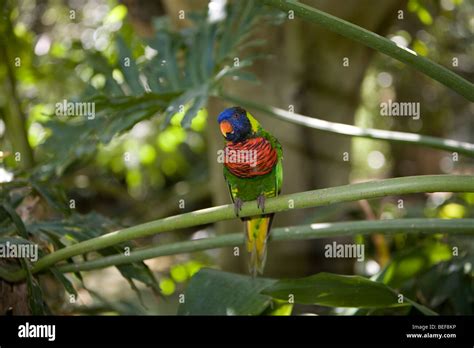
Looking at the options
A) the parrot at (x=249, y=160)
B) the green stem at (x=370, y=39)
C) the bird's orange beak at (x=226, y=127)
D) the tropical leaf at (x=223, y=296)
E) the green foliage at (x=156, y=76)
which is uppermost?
the green foliage at (x=156, y=76)

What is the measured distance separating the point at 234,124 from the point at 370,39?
→ 409 millimetres

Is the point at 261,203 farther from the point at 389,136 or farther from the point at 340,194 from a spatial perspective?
the point at 389,136

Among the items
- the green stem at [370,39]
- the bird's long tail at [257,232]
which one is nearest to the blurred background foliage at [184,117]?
the bird's long tail at [257,232]

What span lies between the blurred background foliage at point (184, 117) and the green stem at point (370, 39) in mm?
514

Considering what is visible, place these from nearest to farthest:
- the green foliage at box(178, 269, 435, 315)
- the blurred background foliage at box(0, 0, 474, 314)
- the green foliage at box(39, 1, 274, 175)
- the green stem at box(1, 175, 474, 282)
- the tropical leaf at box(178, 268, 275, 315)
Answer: the green stem at box(1, 175, 474, 282) → the green foliage at box(178, 269, 435, 315) → the tropical leaf at box(178, 268, 275, 315) → the blurred background foliage at box(0, 0, 474, 314) → the green foliage at box(39, 1, 274, 175)

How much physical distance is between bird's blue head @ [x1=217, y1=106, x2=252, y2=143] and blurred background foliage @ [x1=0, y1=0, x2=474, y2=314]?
5.6 inches

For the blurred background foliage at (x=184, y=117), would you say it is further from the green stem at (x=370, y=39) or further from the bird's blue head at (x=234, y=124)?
the green stem at (x=370, y=39)

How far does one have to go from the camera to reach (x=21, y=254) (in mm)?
1503

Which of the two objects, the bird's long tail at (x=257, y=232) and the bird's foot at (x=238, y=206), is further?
the bird's long tail at (x=257, y=232)

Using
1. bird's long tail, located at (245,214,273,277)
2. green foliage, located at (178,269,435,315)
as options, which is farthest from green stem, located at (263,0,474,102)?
bird's long tail, located at (245,214,273,277)

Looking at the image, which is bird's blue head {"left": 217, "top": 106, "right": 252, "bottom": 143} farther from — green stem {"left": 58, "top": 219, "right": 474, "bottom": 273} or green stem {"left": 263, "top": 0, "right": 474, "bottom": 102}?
green stem {"left": 263, "top": 0, "right": 474, "bottom": 102}

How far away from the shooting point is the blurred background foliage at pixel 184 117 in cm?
187

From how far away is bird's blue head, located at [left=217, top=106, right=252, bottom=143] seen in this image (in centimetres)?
146
